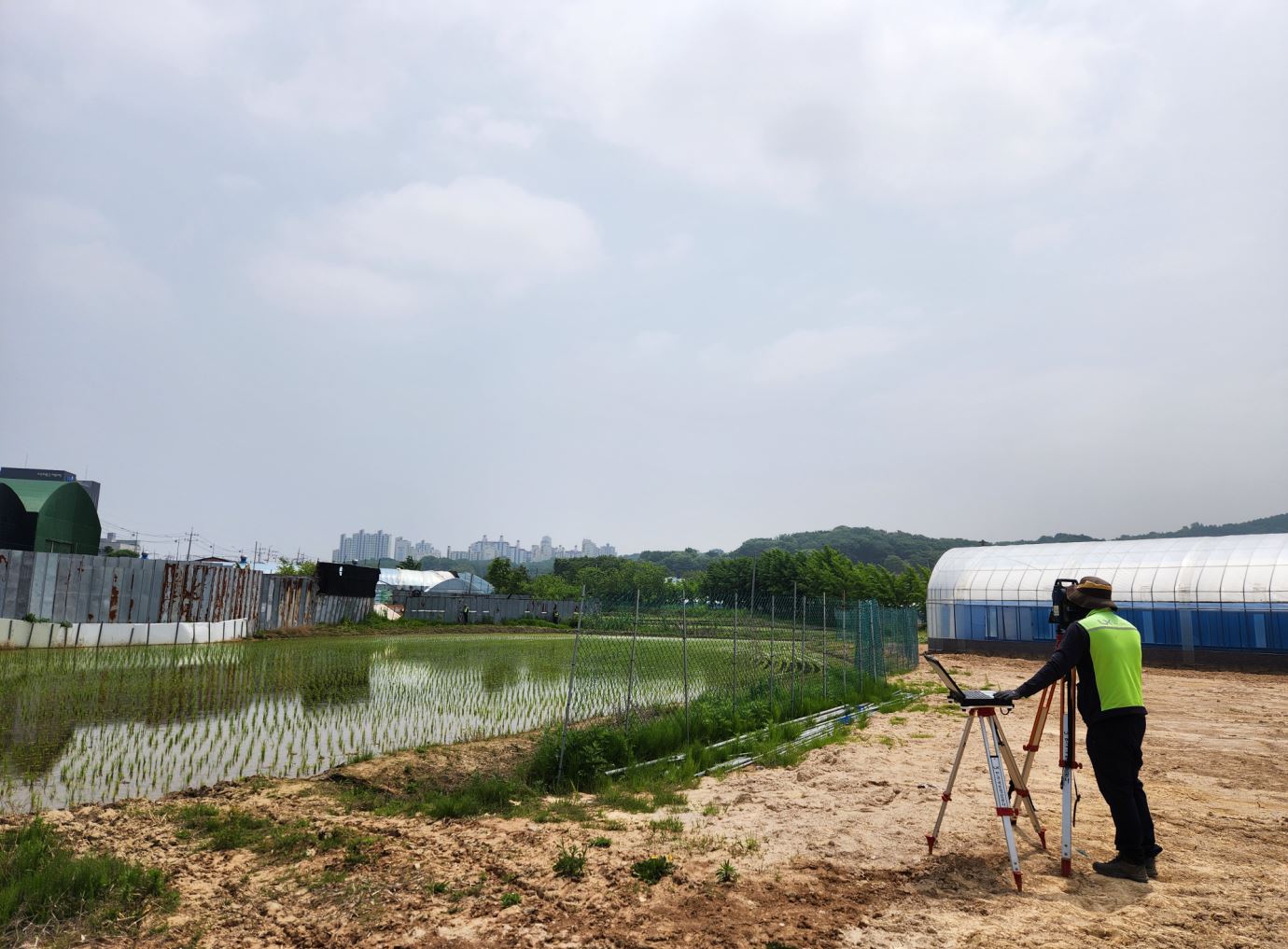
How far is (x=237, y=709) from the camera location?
563 inches

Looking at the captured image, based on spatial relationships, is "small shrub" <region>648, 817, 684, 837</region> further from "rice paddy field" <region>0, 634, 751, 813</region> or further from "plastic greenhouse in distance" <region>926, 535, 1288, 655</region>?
"plastic greenhouse in distance" <region>926, 535, 1288, 655</region>

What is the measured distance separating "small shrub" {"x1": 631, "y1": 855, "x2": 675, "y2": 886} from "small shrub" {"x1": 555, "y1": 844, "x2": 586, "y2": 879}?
0.42 metres

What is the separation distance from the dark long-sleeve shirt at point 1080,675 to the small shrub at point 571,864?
3.73 meters

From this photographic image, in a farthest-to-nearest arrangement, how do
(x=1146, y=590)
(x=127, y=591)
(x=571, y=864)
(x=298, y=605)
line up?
(x=298, y=605)
(x=1146, y=590)
(x=127, y=591)
(x=571, y=864)

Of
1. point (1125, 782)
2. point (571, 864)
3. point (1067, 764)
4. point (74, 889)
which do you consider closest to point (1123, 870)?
point (1125, 782)

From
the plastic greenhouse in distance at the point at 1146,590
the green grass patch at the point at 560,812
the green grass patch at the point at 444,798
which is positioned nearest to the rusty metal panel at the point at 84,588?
the green grass patch at the point at 444,798

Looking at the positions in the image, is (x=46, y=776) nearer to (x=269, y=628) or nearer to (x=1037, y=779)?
(x=1037, y=779)

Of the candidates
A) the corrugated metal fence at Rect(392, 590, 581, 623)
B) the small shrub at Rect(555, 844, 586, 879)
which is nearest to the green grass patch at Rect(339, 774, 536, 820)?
the small shrub at Rect(555, 844, 586, 879)

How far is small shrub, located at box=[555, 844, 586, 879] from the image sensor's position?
20.1 ft

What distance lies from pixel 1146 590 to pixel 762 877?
31.8m

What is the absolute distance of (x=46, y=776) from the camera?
30.1 feet

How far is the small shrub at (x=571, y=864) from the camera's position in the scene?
6113 mm

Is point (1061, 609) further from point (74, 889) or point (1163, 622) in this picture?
point (1163, 622)

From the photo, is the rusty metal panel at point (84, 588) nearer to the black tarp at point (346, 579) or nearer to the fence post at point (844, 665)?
the black tarp at point (346, 579)
